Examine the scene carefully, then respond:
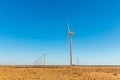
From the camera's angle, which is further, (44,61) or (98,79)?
(44,61)

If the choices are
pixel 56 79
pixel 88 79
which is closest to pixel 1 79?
pixel 56 79

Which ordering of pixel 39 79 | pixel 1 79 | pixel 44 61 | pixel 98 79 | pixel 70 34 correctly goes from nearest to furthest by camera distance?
pixel 1 79
pixel 39 79
pixel 98 79
pixel 70 34
pixel 44 61

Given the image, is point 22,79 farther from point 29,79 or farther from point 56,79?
point 56,79

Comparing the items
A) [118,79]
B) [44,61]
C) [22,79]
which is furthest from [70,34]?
[44,61]

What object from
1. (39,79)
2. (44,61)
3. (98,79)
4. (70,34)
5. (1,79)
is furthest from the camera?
(44,61)

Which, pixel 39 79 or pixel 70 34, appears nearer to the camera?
pixel 39 79

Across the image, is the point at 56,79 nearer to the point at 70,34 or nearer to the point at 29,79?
the point at 29,79

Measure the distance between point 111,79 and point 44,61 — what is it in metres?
77.8

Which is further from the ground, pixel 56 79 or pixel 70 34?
pixel 70 34

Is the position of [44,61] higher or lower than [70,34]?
lower

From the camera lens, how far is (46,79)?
32469 millimetres

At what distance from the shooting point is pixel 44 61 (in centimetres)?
10969

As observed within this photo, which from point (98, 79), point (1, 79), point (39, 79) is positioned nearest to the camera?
point (1, 79)

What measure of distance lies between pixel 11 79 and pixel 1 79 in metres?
1.74
